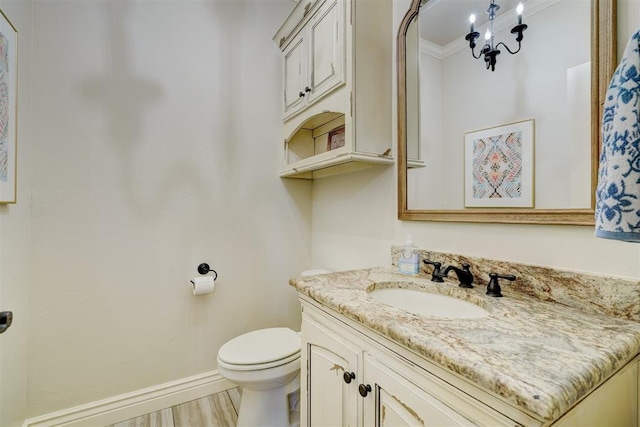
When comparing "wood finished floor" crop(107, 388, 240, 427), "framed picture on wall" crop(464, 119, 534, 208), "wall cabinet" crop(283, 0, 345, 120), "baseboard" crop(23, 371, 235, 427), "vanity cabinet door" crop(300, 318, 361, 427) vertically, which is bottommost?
"wood finished floor" crop(107, 388, 240, 427)

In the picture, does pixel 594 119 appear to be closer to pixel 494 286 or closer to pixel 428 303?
pixel 494 286

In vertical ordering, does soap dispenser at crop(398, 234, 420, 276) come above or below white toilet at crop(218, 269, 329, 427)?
above

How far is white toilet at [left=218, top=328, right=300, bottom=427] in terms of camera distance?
4.34 ft

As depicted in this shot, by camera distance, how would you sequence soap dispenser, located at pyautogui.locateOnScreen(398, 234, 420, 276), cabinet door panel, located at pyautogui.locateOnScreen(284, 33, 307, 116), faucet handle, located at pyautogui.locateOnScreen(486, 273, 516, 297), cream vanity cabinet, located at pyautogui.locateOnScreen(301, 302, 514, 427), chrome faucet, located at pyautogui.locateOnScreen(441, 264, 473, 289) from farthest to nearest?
cabinet door panel, located at pyautogui.locateOnScreen(284, 33, 307, 116), soap dispenser, located at pyautogui.locateOnScreen(398, 234, 420, 276), chrome faucet, located at pyautogui.locateOnScreen(441, 264, 473, 289), faucet handle, located at pyautogui.locateOnScreen(486, 273, 516, 297), cream vanity cabinet, located at pyautogui.locateOnScreen(301, 302, 514, 427)

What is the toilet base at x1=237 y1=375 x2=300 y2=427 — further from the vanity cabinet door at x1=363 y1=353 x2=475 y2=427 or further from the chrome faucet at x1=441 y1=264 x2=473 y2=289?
the chrome faucet at x1=441 y1=264 x2=473 y2=289

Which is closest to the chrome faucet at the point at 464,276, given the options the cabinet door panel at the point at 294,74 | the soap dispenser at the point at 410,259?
the soap dispenser at the point at 410,259

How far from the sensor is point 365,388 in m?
0.80

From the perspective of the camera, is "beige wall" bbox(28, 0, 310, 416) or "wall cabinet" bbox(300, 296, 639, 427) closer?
"wall cabinet" bbox(300, 296, 639, 427)

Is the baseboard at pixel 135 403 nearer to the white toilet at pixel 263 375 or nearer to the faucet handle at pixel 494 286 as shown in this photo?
the white toilet at pixel 263 375

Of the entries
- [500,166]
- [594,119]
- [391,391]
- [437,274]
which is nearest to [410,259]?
[437,274]

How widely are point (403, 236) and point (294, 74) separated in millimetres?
1229

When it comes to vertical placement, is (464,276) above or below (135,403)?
above

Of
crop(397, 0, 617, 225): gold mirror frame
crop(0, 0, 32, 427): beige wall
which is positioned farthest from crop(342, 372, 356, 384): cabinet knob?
crop(0, 0, 32, 427): beige wall

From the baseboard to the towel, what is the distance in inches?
80.2
